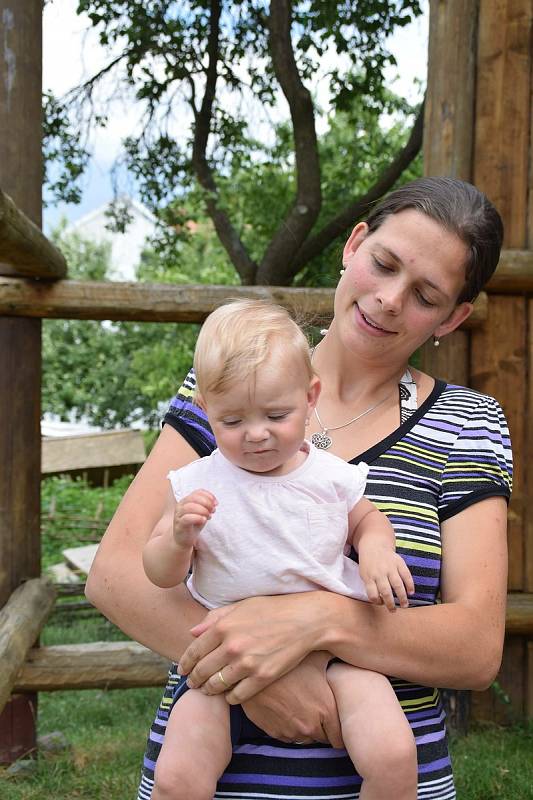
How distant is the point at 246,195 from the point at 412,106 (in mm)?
1688

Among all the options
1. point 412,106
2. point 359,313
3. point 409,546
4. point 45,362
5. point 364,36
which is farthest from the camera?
point 45,362

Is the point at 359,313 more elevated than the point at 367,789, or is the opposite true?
the point at 359,313

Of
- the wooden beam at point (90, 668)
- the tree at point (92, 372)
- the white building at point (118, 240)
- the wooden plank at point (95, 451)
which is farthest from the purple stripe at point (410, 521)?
the white building at point (118, 240)

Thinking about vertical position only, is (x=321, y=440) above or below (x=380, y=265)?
below

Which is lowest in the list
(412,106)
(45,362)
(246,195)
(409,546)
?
(45,362)

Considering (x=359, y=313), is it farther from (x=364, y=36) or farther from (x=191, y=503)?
(x=364, y=36)

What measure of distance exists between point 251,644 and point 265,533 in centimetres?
19

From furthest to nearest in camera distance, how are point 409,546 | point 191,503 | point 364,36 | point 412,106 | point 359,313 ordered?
point 412,106 < point 364,36 < point 359,313 < point 409,546 < point 191,503

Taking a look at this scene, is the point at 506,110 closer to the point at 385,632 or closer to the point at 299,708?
the point at 385,632

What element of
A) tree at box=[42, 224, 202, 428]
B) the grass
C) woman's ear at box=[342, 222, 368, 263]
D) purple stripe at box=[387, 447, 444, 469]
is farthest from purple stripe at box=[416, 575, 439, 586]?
tree at box=[42, 224, 202, 428]

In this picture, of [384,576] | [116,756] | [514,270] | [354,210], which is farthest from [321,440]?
[354,210]

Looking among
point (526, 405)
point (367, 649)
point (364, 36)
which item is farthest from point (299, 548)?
Result: point (364, 36)

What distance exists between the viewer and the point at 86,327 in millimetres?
20469

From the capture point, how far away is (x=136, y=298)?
3.92m
